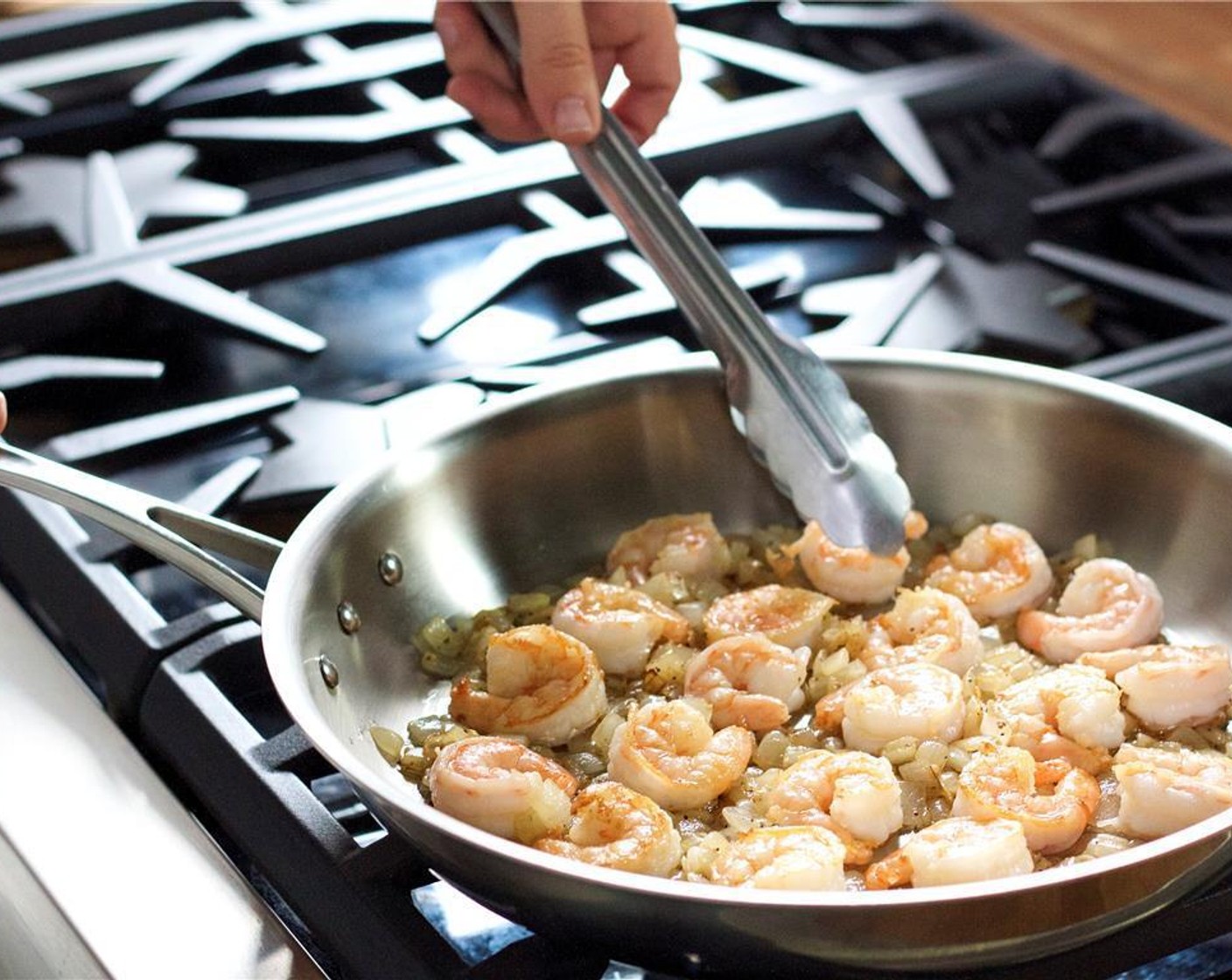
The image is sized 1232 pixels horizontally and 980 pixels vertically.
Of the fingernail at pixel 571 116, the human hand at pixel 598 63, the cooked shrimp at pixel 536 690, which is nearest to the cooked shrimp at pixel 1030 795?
the cooked shrimp at pixel 536 690

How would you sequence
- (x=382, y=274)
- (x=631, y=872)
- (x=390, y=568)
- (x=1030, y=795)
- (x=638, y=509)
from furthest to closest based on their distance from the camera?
(x=382, y=274)
(x=638, y=509)
(x=390, y=568)
(x=1030, y=795)
(x=631, y=872)

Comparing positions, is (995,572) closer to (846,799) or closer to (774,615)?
(774,615)

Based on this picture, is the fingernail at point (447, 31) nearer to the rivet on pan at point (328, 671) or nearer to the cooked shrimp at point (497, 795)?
the rivet on pan at point (328, 671)

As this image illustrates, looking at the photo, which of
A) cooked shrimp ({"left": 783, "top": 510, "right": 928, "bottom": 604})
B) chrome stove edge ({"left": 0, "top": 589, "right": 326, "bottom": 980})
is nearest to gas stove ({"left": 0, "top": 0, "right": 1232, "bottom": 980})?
chrome stove edge ({"left": 0, "top": 589, "right": 326, "bottom": 980})

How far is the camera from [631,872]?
85 cm

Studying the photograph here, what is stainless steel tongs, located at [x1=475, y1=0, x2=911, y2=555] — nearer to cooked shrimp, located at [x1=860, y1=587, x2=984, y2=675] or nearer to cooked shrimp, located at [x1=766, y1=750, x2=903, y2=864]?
cooked shrimp, located at [x1=860, y1=587, x2=984, y2=675]

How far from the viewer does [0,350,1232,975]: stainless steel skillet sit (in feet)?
2.67

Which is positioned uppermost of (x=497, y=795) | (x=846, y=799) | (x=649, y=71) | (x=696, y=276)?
(x=649, y=71)

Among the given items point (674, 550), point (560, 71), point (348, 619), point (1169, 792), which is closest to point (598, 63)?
point (560, 71)

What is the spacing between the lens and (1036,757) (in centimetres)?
102

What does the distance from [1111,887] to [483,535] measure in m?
0.62

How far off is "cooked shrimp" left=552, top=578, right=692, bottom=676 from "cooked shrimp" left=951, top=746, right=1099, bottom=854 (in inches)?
9.6

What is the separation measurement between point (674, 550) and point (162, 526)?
371 mm

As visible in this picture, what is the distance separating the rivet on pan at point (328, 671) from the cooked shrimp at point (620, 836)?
20 centimetres
